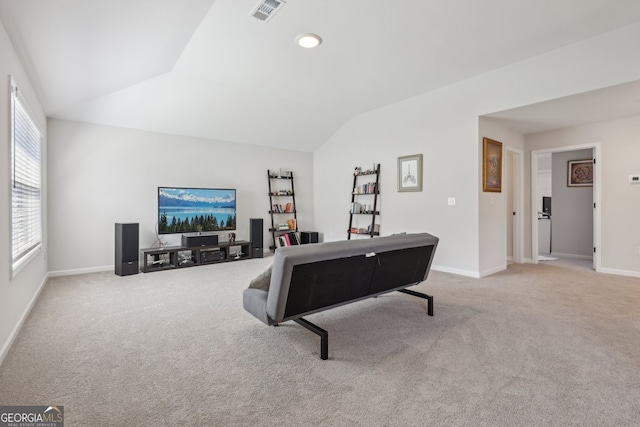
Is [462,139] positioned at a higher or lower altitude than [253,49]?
lower

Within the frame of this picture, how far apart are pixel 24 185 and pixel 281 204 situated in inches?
181

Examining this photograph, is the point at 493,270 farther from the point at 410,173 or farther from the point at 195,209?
the point at 195,209

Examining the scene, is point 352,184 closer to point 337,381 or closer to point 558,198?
point 558,198

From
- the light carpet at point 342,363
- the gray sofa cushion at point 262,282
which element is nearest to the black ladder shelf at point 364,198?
the light carpet at point 342,363

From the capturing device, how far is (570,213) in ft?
20.4

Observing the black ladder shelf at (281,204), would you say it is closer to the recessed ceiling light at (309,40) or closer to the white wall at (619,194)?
the recessed ceiling light at (309,40)

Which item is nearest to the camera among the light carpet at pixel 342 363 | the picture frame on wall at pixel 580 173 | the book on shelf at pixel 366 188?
the light carpet at pixel 342 363

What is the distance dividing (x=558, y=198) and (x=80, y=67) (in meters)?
7.94

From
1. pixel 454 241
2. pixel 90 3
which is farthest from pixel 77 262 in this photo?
pixel 454 241

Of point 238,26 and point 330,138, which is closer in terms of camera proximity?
point 238,26

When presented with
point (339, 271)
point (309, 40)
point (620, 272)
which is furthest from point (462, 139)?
point (339, 271)

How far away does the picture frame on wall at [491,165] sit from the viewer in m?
4.66

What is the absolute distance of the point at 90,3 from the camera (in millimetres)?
2260

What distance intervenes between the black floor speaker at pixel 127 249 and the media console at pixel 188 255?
17 cm
